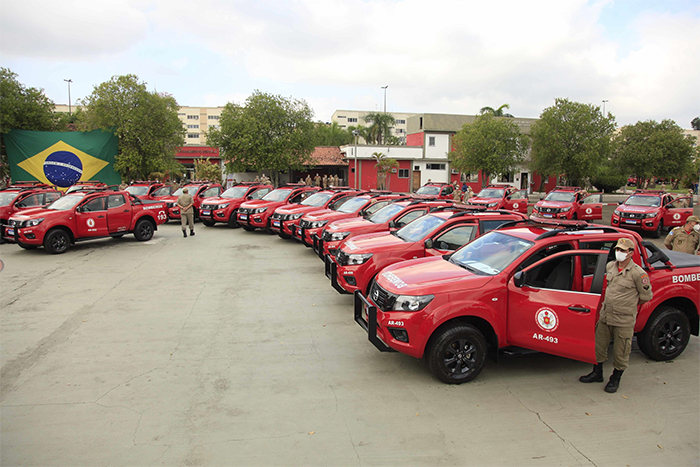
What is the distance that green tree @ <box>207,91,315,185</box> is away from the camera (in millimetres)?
35250

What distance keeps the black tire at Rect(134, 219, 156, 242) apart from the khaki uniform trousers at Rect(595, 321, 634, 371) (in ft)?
Answer: 46.1

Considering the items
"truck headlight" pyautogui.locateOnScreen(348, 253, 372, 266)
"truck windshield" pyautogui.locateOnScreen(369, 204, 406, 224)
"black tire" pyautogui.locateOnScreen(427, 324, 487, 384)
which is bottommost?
"black tire" pyautogui.locateOnScreen(427, 324, 487, 384)

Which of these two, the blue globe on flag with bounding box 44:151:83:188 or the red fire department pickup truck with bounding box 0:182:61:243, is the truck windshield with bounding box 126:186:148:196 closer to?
the red fire department pickup truck with bounding box 0:182:61:243

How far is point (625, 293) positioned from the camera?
4.67 m

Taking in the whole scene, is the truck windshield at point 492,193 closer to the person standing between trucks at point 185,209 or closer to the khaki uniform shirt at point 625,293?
the person standing between trucks at point 185,209

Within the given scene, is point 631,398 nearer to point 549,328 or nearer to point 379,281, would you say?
point 549,328

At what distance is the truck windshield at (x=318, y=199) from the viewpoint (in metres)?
15.5

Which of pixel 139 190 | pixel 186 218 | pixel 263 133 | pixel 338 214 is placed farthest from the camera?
pixel 263 133

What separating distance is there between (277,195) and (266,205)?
110cm

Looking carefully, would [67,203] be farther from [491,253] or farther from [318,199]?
[491,253]

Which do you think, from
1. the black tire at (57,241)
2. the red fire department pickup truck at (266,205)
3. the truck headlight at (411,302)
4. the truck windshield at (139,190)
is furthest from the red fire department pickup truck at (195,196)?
the truck headlight at (411,302)

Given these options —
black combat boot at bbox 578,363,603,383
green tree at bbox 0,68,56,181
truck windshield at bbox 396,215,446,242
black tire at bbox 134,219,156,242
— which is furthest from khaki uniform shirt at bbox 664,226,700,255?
green tree at bbox 0,68,56,181

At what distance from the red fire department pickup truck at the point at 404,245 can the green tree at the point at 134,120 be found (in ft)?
85.8

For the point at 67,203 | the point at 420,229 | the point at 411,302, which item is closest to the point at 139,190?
the point at 67,203
